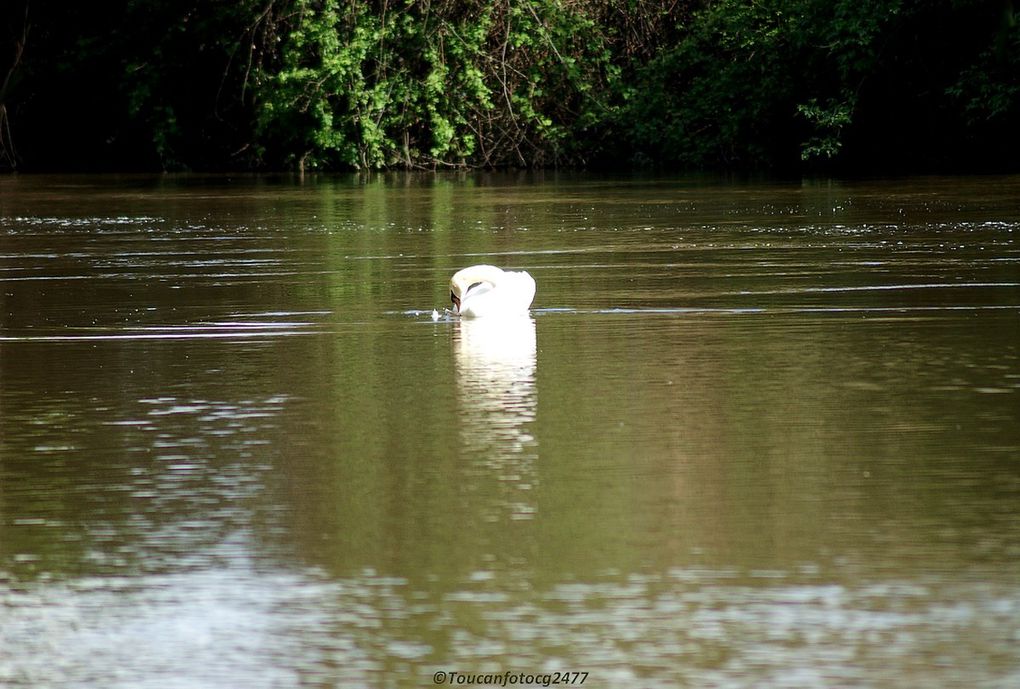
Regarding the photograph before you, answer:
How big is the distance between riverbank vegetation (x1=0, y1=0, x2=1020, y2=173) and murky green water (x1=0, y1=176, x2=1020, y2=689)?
18.4m

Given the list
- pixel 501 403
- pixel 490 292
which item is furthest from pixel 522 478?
pixel 490 292

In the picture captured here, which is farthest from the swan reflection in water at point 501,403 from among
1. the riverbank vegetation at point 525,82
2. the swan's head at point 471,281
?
the riverbank vegetation at point 525,82

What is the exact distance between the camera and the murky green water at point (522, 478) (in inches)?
214

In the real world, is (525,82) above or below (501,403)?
above

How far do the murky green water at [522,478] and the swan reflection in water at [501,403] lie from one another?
3 cm

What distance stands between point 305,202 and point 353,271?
1210cm

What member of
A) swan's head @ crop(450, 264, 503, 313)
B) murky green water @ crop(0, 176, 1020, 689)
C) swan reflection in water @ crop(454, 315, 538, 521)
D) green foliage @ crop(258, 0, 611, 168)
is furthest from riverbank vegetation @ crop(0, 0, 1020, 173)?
swan reflection in water @ crop(454, 315, 538, 521)

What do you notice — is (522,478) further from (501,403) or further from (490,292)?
(490,292)

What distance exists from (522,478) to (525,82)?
34.1 m

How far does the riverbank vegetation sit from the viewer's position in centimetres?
3406

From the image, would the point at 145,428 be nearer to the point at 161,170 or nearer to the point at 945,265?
the point at 945,265

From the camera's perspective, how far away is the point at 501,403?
945cm

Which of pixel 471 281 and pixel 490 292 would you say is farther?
pixel 471 281

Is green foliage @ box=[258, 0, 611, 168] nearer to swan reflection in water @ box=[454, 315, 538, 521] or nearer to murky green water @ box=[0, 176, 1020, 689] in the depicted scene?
murky green water @ box=[0, 176, 1020, 689]
